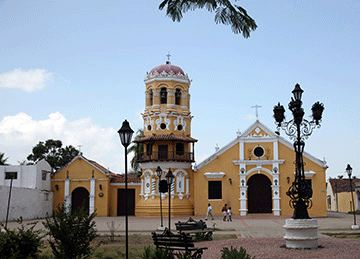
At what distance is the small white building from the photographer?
3369 cm

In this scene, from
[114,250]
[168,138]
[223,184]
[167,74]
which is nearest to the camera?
[114,250]

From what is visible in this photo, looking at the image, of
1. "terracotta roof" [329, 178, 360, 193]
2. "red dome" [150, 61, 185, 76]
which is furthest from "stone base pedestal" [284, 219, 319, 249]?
"terracotta roof" [329, 178, 360, 193]

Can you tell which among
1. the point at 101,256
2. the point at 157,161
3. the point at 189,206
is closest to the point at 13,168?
the point at 157,161

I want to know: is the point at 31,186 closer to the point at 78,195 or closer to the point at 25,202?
the point at 25,202

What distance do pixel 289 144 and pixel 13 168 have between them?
2217 centimetres

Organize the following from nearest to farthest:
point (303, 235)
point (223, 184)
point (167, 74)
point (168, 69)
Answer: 1. point (303, 235)
2. point (223, 184)
3. point (167, 74)
4. point (168, 69)

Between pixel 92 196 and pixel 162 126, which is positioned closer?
pixel 162 126

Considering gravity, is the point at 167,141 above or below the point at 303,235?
above

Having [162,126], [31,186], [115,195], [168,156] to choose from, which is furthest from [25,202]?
[162,126]

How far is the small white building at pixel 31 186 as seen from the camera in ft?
111

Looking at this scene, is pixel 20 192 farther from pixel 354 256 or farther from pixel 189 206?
pixel 354 256

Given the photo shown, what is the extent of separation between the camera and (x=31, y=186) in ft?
118

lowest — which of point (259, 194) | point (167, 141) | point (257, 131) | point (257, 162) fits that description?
point (259, 194)

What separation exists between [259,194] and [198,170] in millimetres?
5084
